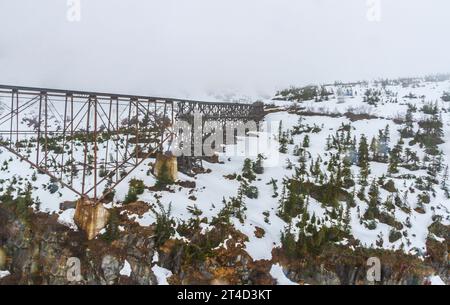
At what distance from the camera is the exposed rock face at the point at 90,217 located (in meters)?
18.5

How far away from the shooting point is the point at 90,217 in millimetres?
18625

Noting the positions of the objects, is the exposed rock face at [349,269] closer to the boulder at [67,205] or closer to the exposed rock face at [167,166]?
the exposed rock face at [167,166]

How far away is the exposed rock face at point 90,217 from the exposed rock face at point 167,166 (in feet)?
22.3

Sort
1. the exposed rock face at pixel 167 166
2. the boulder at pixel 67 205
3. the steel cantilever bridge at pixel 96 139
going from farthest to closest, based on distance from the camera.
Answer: the exposed rock face at pixel 167 166 → the boulder at pixel 67 205 → the steel cantilever bridge at pixel 96 139

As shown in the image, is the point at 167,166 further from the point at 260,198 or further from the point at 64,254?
the point at 64,254

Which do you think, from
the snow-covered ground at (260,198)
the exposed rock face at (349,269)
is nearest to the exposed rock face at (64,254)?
the snow-covered ground at (260,198)

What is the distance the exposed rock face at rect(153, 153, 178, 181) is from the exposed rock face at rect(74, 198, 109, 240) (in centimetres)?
681

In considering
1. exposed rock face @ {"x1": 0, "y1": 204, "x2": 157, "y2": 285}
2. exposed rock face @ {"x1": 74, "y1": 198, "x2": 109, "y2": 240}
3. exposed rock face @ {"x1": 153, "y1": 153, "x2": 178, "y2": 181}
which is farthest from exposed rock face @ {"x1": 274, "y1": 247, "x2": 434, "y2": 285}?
exposed rock face @ {"x1": 74, "y1": 198, "x2": 109, "y2": 240}

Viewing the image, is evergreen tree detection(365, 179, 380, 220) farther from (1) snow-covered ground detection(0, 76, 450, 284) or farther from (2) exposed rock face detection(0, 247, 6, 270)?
(2) exposed rock face detection(0, 247, 6, 270)

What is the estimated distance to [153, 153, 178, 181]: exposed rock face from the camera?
25031mm

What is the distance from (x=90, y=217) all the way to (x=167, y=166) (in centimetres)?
813
